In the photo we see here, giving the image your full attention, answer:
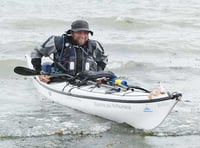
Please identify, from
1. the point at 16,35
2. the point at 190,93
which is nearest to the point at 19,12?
→ the point at 16,35

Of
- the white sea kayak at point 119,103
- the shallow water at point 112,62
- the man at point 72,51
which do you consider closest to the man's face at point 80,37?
the man at point 72,51

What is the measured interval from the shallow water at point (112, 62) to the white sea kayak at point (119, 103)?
0.17m

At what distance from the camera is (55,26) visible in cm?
2048

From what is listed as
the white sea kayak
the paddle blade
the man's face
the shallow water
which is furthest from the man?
the shallow water

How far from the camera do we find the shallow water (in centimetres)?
805

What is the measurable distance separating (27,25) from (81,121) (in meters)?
11.8

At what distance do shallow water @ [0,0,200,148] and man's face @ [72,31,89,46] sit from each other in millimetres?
1105

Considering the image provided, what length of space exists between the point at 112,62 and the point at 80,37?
4877 millimetres

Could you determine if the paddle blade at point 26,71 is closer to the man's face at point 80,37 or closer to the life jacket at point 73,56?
the life jacket at point 73,56

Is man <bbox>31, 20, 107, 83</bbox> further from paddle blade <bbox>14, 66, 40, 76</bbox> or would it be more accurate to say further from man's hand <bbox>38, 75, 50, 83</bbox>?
paddle blade <bbox>14, 66, 40, 76</bbox>

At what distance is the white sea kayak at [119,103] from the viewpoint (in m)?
7.61

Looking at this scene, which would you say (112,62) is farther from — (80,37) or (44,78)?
(80,37)

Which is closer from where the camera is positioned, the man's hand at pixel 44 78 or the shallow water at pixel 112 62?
the shallow water at pixel 112 62

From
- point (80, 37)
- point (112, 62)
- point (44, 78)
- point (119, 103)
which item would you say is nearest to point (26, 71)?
point (44, 78)
